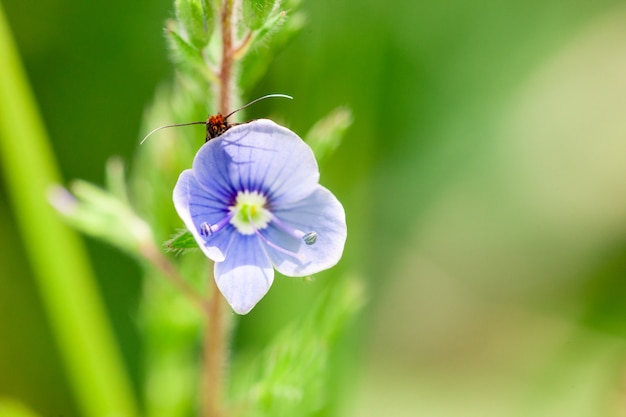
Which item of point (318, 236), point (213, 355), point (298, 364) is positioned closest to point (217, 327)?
point (213, 355)

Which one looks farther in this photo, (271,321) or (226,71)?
(271,321)

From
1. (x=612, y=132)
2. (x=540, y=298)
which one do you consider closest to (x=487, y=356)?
(x=540, y=298)

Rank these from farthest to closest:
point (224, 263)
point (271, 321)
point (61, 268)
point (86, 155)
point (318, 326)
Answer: point (86, 155), point (271, 321), point (61, 268), point (318, 326), point (224, 263)

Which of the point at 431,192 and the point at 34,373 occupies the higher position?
the point at 431,192

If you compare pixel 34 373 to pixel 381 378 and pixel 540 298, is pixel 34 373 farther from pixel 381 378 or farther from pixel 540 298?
pixel 540 298

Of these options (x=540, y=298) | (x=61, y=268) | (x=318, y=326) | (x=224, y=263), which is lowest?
(x=224, y=263)

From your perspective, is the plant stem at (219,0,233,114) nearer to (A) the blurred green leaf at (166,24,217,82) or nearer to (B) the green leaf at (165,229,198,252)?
(A) the blurred green leaf at (166,24,217,82)

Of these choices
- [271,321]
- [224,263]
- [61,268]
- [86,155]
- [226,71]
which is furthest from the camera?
[86,155]
